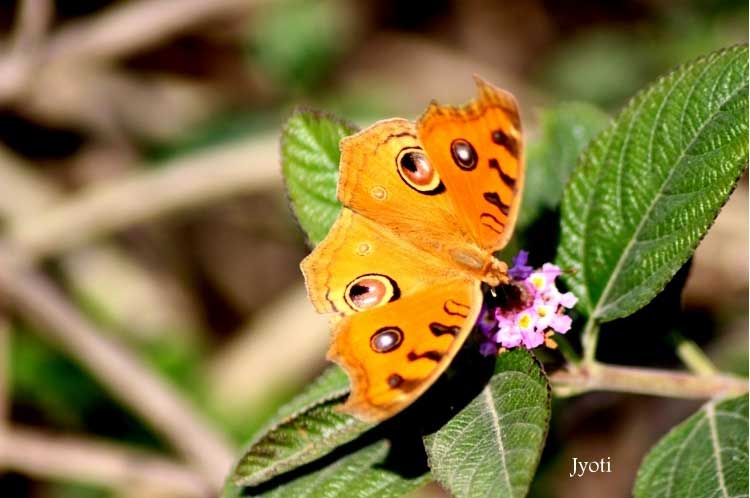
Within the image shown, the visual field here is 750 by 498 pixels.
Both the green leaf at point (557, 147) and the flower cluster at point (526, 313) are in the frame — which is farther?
the green leaf at point (557, 147)

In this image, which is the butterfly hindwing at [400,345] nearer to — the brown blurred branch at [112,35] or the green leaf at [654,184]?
the green leaf at [654,184]

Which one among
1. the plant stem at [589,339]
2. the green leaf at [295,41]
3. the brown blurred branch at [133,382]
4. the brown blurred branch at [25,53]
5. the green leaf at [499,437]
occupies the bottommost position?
the green leaf at [499,437]

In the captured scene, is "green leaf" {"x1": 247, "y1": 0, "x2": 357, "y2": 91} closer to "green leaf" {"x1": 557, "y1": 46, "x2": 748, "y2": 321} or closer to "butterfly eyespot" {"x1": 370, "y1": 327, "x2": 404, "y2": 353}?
"green leaf" {"x1": 557, "y1": 46, "x2": 748, "y2": 321}

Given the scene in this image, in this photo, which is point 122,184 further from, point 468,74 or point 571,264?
point 571,264

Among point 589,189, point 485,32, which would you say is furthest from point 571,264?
point 485,32

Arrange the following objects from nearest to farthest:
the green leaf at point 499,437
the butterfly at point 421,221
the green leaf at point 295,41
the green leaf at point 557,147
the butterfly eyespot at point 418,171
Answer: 1. the green leaf at point 499,437
2. the butterfly at point 421,221
3. the butterfly eyespot at point 418,171
4. the green leaf at point 557,147
5. the green leaf at point 295,41

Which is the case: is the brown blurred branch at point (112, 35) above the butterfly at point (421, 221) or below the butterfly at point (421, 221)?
above

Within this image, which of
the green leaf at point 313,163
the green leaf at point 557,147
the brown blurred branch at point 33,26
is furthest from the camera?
the brown blurred branch at point 33,26

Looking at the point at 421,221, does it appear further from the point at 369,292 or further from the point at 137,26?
the point at 137,26

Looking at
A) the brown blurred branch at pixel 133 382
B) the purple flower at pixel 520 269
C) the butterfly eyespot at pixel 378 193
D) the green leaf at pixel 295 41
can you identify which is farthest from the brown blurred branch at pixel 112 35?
the purple flower at pixel 520 269
